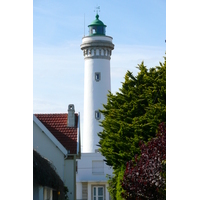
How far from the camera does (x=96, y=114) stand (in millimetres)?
42688

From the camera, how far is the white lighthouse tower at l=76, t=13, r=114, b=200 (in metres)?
42.5

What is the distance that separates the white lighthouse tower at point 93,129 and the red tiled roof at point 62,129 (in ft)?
53.6

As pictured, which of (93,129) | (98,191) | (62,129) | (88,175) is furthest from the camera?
(88,175)

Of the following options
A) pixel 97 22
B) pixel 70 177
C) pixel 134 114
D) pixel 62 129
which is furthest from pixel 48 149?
pixel 97 22

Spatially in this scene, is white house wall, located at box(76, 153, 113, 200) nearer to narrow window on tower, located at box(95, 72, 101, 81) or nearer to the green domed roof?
narrow window on tower, located at box(95, 72, 101, 81)

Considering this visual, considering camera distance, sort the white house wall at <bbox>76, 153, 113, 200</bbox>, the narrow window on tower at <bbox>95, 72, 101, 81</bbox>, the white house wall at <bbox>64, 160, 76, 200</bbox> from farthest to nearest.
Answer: the narrow window on tower at <bbox>95, 72, 101, 81</bbox>
the white house wall at <bbox>76, 153, 113, 200</bbox>
the white house wall at <bbox>64, 160, 76, 200</bbox>

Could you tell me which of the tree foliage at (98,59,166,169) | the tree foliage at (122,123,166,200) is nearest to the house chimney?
the tree foliage at (98,59,166,169)

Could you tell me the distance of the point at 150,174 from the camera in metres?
14.3

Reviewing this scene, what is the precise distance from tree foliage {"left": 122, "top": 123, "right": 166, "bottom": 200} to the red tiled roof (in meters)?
8.48

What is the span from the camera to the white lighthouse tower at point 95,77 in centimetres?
4272

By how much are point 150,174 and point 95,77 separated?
2960 centimetres

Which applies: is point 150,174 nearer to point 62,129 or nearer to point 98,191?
point 62,129
